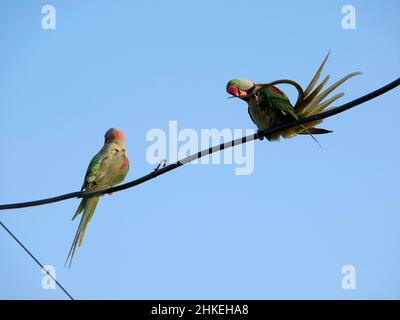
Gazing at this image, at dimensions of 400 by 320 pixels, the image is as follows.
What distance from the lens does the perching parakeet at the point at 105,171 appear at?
595 centimetres

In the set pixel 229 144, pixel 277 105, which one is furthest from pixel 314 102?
pixel 229 144

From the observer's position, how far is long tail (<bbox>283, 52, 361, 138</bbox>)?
15.9 feet

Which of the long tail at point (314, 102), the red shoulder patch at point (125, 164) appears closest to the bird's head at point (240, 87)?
the long tail at point (314, 102)

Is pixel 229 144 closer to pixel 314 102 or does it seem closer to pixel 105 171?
pixel 314 102

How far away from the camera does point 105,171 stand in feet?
20.8

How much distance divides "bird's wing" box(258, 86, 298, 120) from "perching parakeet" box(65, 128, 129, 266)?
74.7 inches

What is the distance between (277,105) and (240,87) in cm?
54

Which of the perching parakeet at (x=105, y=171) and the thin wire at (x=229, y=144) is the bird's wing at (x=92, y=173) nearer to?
the perching parakeet at (x=105, y=171)

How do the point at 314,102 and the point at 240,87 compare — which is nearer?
the point at 314,102
